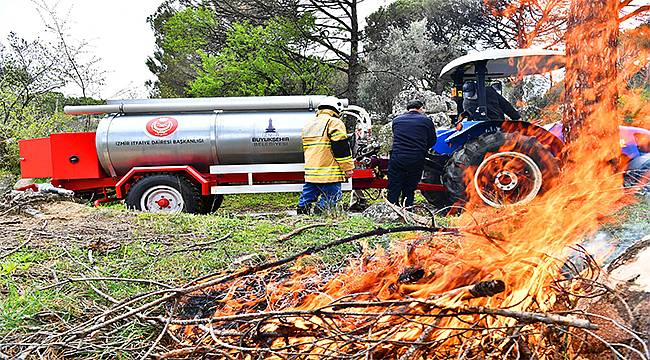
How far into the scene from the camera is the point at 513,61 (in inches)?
283

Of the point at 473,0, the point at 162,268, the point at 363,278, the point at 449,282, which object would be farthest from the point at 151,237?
the point at 473,0

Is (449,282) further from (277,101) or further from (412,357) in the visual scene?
(277,101)

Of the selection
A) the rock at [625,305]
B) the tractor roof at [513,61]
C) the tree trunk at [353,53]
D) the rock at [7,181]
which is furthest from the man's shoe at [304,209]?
the rock at [7,181]

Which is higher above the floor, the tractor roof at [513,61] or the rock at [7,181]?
the tractor roof at [513,61]

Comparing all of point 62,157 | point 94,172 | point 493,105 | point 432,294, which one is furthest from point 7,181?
point 432,294

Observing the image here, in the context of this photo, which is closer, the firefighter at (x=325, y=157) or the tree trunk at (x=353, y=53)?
the firefighter at (x=325, y=157)

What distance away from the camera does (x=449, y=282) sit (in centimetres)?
260

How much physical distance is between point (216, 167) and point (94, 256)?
4327 mm

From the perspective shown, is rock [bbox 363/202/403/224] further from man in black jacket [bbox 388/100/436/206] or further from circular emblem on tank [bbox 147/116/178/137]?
circular emblem on tank [bbox 147/116/178/137]

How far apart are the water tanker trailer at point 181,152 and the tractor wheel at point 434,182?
2.40ft

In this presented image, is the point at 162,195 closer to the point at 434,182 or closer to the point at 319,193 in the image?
the point at 319,193

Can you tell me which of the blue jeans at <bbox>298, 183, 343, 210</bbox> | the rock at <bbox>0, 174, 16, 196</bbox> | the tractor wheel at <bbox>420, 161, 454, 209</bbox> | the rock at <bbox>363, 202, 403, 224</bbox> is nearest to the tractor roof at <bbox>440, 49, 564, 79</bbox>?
the tractor wheel at <bbox>420, 161, 454, 209</bbox>

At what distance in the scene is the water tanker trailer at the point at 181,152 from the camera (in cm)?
841

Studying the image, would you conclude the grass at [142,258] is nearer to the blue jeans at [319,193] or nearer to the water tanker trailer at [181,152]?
the blue jeans at [319,193]
